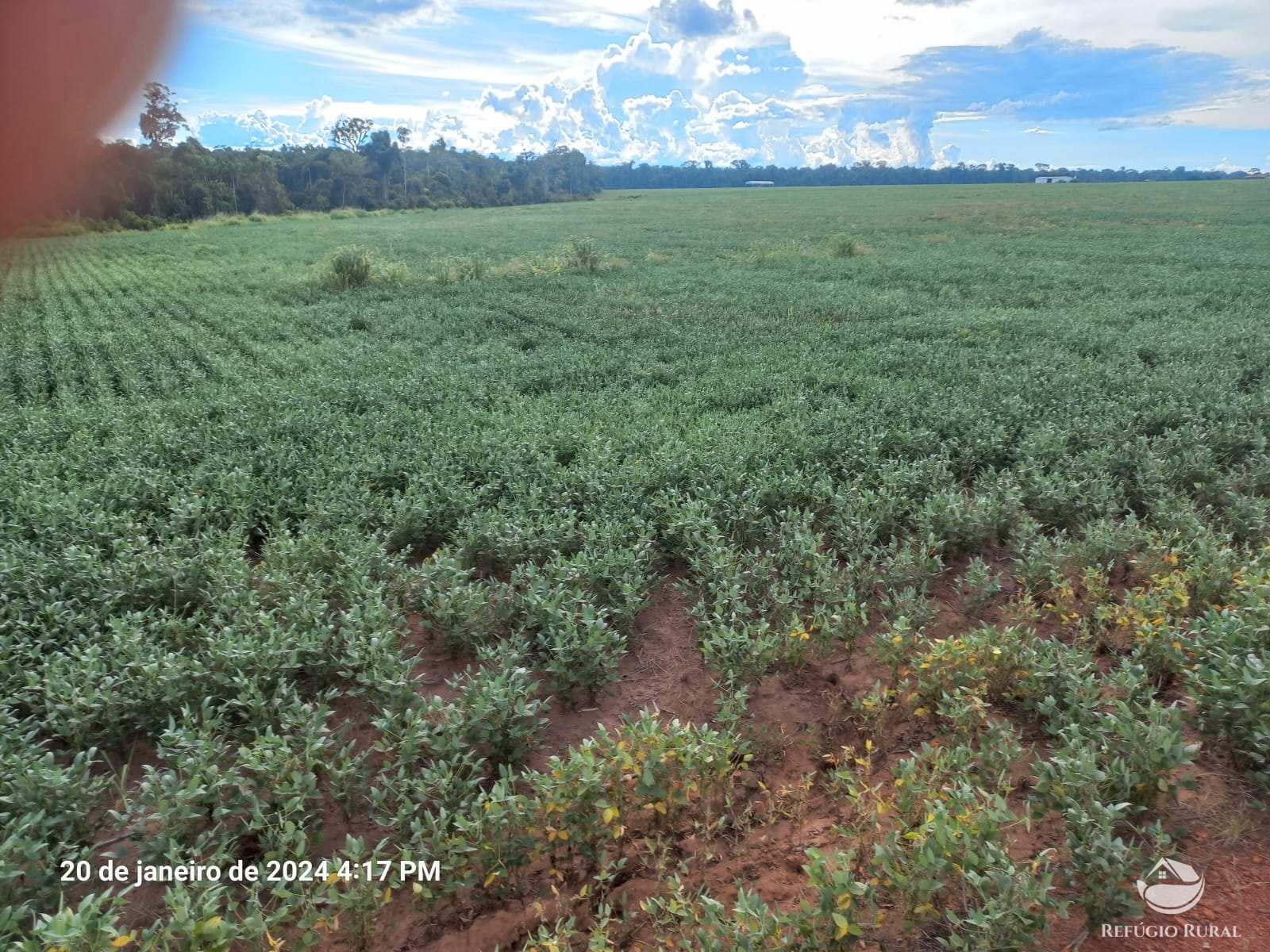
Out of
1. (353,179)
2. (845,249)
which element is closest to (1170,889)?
(845,249)

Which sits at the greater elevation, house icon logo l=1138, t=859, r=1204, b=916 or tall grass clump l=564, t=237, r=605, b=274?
tall grass clump l=564, t=237, r=605, b=274

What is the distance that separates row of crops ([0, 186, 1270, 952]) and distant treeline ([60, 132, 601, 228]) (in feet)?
64.2

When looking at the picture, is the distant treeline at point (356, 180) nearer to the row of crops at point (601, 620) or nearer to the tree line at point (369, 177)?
the tree line at point (369, 177)

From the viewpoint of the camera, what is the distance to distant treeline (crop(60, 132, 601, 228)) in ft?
117

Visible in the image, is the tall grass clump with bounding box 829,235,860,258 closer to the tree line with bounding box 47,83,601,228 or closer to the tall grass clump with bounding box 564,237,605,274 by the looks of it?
the tall grass clump with bounding box 564,237,605,274

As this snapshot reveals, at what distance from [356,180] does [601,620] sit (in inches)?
3160

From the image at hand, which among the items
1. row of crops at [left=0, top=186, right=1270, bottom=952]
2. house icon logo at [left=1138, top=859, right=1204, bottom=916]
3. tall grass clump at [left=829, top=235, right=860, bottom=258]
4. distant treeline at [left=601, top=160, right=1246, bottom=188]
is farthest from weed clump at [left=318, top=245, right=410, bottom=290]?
distant treeline at [left=601, top=160, right=1246, bottom=188]

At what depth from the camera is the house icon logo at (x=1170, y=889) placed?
111 inches

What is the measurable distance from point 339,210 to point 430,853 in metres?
69.0

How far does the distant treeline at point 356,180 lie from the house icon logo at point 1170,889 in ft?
86.8

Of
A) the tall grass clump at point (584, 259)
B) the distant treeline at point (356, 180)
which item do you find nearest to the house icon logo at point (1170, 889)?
the tall grass clump at point (584, 259)

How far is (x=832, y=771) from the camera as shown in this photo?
381 centimetres

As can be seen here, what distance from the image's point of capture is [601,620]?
462 cm

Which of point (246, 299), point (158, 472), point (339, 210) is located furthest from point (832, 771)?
point (339, 210)
